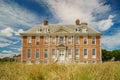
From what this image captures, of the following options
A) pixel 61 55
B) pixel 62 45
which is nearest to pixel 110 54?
pixel 61 55

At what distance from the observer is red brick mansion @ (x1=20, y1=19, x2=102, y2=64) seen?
36.4 metres

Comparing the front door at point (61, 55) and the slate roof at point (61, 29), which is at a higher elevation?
the slate roof at point (61, 29)

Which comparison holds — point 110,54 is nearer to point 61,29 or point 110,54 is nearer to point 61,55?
point 61,55

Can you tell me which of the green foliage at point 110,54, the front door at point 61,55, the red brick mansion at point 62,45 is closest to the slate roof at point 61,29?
the red brick mansion at point 62,45

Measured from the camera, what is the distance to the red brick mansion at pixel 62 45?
36438 mm

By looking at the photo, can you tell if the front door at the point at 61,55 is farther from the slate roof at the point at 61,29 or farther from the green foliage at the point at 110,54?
the green foliage at the point at 110,54

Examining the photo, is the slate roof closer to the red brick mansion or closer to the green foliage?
the red brick mansion

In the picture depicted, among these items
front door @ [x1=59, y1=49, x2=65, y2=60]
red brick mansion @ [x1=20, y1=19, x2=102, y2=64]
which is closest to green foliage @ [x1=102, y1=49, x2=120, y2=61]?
red brick mansion @ [x1=20, y1=19, x2=102, y2=64]

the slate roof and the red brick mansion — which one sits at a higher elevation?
the slate roof

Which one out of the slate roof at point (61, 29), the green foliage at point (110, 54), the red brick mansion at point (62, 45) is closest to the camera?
the red brick mansion at point (62, 45)

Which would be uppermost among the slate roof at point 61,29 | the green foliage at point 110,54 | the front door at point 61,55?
the slate roof at point 61,29

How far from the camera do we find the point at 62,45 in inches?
1438

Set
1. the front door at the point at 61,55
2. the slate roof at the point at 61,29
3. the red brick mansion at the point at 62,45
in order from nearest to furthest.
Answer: the red brick mansion at the point at 62,45 → the front door at the point at 61,55 → the slate roof at the point at 61,29

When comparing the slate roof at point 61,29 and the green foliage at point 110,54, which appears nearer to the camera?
the slate roof at point 61,29
